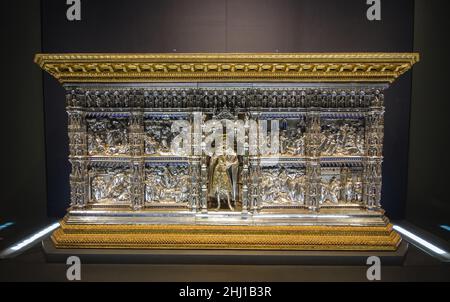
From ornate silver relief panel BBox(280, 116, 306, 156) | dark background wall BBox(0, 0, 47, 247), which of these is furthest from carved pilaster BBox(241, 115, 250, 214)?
dark background wall BBox(0, 0, 47, 247)

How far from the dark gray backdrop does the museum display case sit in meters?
1.34

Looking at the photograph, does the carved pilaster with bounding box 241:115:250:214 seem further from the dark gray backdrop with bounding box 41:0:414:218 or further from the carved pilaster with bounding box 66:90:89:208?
the carved pilaster with bounding box 66:90:89:208

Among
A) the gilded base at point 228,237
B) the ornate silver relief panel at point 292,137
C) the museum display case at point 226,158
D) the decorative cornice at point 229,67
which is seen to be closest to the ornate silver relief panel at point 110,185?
the museum display case at point 226,158

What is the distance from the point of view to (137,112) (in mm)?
3773

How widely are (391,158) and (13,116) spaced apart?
20.7 feet

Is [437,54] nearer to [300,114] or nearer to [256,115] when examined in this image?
[300,114]

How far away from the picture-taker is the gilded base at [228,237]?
11.8 ft

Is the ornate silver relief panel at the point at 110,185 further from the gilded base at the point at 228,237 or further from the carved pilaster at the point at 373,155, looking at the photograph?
the carved pilaster at the point at 373,155

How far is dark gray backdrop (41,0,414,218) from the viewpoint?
468 cm

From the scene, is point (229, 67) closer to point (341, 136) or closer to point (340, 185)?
Answer: point (341, 136)

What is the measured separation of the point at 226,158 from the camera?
3816 millimetres

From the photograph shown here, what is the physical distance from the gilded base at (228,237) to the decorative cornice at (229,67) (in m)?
1.94

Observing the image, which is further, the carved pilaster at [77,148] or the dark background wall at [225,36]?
the dark background wall at [225,36]
